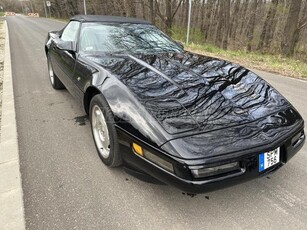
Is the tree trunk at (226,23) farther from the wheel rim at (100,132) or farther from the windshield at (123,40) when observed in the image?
the wheel rim at (100,132)

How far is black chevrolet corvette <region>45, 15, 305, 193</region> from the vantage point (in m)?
1.73

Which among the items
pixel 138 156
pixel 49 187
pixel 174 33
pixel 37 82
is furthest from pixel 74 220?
pixel 174 33

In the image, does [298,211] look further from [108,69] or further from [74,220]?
[108,69]

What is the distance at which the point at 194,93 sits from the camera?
7.30ft

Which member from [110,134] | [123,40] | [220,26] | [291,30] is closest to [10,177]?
[110,134]

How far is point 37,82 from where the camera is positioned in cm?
549

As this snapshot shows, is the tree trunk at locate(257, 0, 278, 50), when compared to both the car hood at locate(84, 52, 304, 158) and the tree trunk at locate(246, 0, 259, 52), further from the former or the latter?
the car hood at locate(84, 52, 304, 158)

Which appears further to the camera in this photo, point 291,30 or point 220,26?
point 220,26

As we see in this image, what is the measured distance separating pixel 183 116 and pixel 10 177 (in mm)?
1808

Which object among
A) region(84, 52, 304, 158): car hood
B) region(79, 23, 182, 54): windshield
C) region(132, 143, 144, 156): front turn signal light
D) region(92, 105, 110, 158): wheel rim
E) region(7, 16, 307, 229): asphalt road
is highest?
region(79, 23, 182, 54): windshield

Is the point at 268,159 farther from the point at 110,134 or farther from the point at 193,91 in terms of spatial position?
the point at 110,134

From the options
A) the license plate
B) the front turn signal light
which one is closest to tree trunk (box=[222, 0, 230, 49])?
the license plate

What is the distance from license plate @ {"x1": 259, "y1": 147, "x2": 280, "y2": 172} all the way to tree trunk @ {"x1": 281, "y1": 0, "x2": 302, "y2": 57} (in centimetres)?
988

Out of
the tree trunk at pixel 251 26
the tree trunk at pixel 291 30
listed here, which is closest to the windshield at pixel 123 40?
the tree trunk at pixel 291 30
